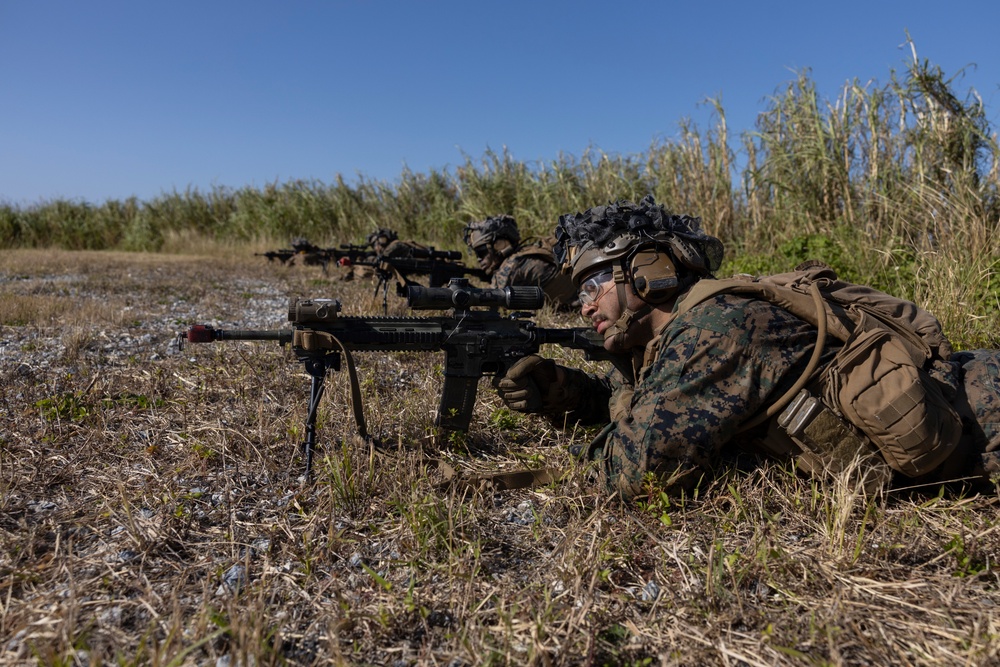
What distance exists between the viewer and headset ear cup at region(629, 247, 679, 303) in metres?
2.90

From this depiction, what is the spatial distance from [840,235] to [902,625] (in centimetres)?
562

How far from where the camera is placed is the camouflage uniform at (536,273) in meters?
7.73

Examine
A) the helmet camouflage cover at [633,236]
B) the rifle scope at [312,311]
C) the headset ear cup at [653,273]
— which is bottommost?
the rifle scope at [312,311]

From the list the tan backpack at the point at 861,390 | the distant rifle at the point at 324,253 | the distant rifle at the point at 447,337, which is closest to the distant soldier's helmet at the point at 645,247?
the tan backpack at the point at 861,390

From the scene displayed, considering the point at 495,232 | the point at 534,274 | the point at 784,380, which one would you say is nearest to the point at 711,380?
the point at 784,380

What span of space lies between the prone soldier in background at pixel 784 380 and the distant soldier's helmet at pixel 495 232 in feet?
17.9

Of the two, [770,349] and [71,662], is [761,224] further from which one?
[71,662]

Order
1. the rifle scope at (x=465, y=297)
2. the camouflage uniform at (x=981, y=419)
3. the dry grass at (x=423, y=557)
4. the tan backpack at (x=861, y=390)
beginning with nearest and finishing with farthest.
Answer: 1. the dry grass at (x=423, y=557)
2. the tan backpack at (x=861, y=390)
3. the camouflage uniform at (x=981, y=419)
4. the rifle scope at (x=465, y=297)

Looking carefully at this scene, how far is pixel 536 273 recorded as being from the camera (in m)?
7.74

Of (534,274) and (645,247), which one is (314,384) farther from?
(534,274)

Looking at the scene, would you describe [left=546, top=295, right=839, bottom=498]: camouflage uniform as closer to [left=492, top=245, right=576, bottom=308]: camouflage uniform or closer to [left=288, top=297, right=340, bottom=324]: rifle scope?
[left=288, top=297, right=340, bottom=324]: rifle scope

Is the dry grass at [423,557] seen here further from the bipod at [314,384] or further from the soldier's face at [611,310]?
the soldier's face at [611,310]

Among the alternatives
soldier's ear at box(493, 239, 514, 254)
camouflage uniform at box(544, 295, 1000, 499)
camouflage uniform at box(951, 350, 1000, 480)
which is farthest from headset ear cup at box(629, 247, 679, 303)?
soldier's ear at box(493, 239, 514, 254)

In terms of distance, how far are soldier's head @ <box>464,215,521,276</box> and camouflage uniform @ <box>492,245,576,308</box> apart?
576mm
